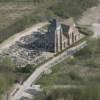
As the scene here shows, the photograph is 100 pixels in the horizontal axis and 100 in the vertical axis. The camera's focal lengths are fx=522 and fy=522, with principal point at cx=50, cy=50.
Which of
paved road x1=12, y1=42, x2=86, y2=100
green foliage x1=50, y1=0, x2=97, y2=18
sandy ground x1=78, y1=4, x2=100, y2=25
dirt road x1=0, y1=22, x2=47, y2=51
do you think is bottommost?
paved road x1=12, y1=42, x2=86, y2=100

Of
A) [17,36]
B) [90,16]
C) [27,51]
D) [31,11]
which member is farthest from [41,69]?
[31,11]

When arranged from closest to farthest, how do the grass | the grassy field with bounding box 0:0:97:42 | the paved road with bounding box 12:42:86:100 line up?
the grass < the paved road with bounding box 12:42:86:100 < the grassy field with bounding box 0:0:97:42

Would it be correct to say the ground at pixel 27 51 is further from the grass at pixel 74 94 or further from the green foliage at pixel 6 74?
the grass at pixel 74 94

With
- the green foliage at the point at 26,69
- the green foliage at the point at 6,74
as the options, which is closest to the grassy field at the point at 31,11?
the green foliage at the point at 6,74

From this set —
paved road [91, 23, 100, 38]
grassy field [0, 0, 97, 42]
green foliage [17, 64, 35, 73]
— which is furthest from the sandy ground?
green foliage [17, 64, 35, 73]

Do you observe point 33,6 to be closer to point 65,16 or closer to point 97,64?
point 65,16

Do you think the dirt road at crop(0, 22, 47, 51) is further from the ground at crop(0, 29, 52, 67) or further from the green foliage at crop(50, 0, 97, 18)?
the green foliage at crop(50, 0, 97, 18)

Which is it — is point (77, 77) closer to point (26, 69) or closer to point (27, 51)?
point (26, 69)
